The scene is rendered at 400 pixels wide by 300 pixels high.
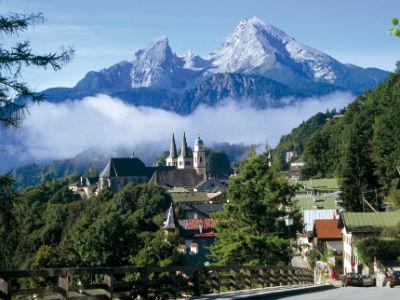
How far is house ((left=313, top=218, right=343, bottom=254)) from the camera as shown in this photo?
7500 centimetres

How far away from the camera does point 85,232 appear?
8675 centimetres

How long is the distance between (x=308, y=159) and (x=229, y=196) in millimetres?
117086

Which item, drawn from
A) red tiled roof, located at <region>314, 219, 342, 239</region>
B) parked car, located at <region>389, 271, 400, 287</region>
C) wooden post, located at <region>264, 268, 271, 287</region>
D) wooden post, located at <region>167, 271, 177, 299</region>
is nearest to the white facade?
red tiled roof, located at <region>314, 219, 342, 239</region>

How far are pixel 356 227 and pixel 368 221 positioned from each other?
2.53m

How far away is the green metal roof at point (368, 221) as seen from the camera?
209ft

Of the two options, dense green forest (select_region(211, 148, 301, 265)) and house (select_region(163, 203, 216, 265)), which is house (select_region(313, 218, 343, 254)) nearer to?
dense green forest (select_region(211, 148, 301, 265))

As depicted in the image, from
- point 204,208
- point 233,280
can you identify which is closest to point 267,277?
point 233,280

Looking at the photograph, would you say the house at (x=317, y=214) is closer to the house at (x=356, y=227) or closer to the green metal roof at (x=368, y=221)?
the house at (x=356, y=227)

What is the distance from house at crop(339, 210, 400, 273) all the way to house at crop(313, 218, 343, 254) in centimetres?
703

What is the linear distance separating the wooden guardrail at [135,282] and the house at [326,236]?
155 feet

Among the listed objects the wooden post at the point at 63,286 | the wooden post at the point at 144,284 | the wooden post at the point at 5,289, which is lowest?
the wooden post at the point at 144,284

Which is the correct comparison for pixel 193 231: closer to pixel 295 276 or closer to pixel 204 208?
pixel 204 208

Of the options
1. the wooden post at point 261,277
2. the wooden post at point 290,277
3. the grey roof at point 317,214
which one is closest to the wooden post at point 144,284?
the wooden post at point 261,277

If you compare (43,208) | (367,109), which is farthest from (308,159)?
(43,208)
